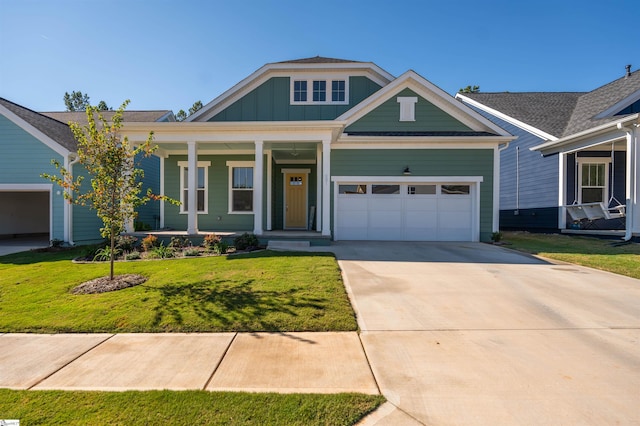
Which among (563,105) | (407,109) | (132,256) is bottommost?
(132,256)

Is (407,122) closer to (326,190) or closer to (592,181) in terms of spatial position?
(326,190)

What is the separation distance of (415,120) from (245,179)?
6984mm

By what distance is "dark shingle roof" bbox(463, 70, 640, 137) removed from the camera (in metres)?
12.6

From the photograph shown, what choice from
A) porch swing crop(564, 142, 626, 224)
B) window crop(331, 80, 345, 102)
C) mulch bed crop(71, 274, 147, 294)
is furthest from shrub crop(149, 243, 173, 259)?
porch swing crop(564, 142, 626, 224)

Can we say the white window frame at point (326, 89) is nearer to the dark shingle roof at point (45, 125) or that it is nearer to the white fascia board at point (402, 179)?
the white fascia board at point (402, 179)

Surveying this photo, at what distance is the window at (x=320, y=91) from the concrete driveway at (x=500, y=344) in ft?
28.8

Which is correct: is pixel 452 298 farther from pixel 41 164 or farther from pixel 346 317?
pixel 41 164

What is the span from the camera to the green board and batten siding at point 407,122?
1145 centimetres

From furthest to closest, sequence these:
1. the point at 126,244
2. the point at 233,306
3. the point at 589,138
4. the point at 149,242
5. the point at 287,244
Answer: the point at 589,138 < the point at 287,244 < the point at 149,242 < the point at 126,244 < the point at 233,306

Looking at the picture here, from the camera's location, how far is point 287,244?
365 inches

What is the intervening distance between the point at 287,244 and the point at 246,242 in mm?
1241

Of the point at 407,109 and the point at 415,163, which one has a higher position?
the point at 407,109

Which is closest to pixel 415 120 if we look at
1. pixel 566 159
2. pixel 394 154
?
pixel 394 154

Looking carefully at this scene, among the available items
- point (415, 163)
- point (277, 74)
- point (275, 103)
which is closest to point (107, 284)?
point (275, 103)
